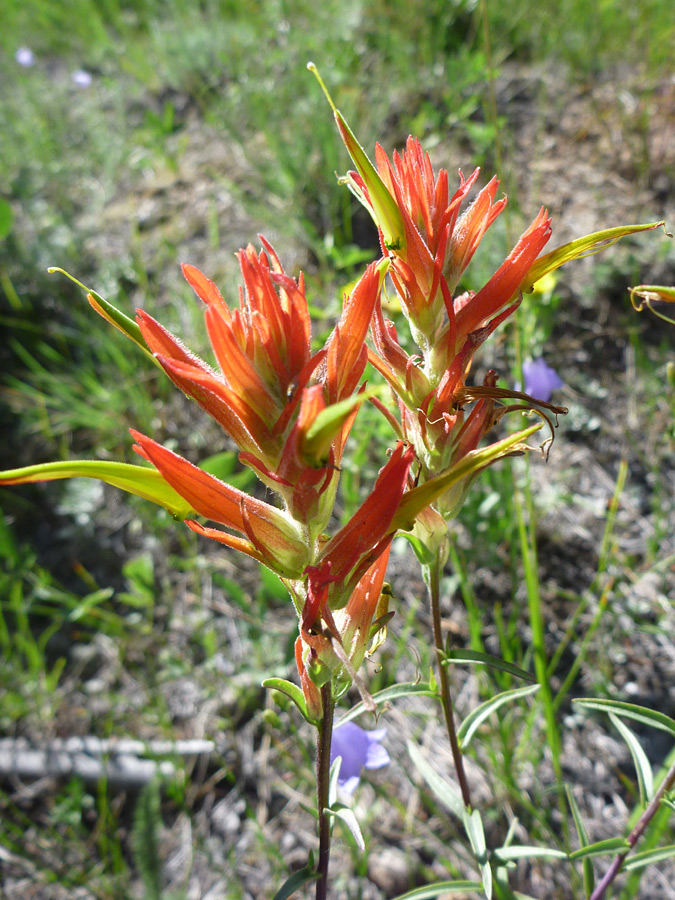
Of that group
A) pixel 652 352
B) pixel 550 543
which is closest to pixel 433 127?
pixel 652 352

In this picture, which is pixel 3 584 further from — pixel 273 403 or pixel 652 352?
pixel 652 352

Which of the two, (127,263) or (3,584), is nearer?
(3,584)

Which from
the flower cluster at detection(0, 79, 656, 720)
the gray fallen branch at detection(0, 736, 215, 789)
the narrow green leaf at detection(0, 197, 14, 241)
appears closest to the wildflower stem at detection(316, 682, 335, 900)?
the flower cluster at detection(0, 79, 656, 720)

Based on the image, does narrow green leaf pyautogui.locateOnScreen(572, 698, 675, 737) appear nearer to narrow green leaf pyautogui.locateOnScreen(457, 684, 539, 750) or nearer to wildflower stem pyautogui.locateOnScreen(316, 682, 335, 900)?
narrow green leaf pyautogui.locateOnScreen(457, 684, 539, 750)

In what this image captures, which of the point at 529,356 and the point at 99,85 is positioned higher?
the point at 99,85

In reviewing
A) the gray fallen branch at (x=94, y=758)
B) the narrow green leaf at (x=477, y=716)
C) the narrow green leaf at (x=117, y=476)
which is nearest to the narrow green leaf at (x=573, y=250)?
the narrow green leaf at (x=117, y=476)

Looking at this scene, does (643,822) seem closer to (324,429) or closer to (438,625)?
(438,625)

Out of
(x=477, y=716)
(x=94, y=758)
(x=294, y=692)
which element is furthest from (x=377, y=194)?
(x=94, y=758)
